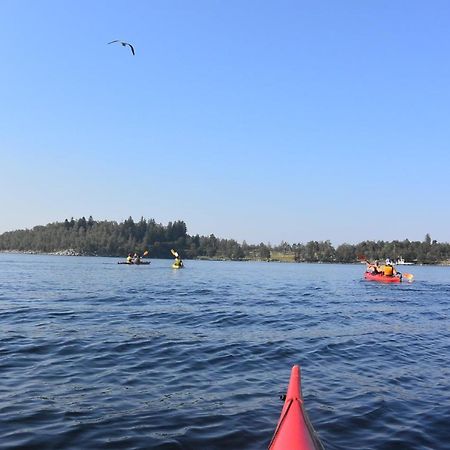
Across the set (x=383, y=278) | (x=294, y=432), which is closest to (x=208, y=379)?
(x=294, y=432)

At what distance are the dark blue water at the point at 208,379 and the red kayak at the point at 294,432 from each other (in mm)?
1613

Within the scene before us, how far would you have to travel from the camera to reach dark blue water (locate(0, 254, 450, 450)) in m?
8.55

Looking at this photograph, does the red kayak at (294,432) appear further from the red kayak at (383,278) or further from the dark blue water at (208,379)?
the red kayak at (383,278)

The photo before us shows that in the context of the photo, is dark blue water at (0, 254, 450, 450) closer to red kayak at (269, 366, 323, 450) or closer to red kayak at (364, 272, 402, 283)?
red kayak at (269, 366, 323, 450)

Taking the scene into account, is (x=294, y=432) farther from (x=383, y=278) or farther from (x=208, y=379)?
(x=383, y=278)

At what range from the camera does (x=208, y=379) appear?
1222 cm

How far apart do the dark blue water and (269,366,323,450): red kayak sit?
1613mm

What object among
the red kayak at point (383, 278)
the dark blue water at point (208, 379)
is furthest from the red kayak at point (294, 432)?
the red kayak at point (383, 278)

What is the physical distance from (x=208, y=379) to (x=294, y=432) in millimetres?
6291

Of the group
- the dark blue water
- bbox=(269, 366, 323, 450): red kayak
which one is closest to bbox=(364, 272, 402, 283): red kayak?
the dark blue water

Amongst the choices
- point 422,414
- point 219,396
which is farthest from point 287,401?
point 422,414

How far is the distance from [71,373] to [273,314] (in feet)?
50.8

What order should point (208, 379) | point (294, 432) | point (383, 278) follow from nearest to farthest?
1. point (294, 432)
2. point (208, 379)
3. point (383, 278)

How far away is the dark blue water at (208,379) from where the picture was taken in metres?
8.55
